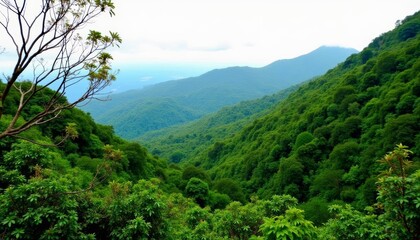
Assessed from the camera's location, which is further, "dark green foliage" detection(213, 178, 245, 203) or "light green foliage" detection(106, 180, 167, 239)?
"dark green foliage" detection(213, 178, 245, 203)

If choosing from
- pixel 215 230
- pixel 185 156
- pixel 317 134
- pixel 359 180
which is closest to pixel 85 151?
pixel 215 230

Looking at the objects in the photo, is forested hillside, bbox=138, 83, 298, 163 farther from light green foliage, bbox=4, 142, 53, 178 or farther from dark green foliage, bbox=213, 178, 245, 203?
light green foliage, bbox=4, 142, 53, 178

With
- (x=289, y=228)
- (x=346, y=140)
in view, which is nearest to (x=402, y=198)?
(x=289, y=228)

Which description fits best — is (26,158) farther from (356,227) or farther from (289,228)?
(356,227)

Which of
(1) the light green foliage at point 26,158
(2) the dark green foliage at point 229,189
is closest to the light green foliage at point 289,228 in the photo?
(1) the light green foliage at point 26,158

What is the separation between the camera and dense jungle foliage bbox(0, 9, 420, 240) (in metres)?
9.45

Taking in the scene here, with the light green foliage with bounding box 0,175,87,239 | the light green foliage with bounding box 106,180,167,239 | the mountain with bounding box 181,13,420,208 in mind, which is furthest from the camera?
the mountain with bounding box 181,13,420,208

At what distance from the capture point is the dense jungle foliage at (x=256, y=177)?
9453 mm

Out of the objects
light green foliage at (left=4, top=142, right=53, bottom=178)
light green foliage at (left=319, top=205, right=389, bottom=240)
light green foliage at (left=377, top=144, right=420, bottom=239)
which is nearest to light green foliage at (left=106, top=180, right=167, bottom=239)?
light green foliage at (left=4, top=142, right=53, bottom=178)

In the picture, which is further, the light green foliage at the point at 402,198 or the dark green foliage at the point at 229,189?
the dark green foliage at the point at 229,189

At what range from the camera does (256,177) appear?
5853 cm

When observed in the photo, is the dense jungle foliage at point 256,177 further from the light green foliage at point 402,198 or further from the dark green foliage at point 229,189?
the dark green foliage at point 229,189

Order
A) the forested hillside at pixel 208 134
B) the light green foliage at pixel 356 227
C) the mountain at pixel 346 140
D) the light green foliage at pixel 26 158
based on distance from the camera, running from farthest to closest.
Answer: the forested hillside at pixel 208 134 < the mountain at pixel 346 140 < the light green foliage at pixel 26 158 < the light green foliage at pixel 356 227

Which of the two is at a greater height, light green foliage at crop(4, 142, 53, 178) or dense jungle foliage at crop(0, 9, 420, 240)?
light green foliage at crop(4, 142, 53, 178)
